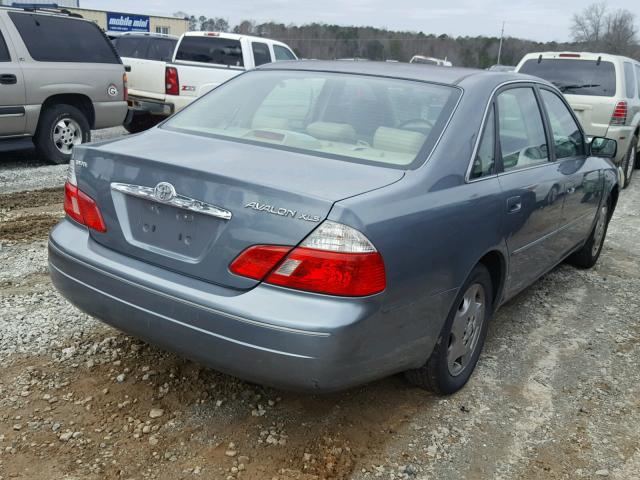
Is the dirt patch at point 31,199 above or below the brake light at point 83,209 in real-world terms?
below

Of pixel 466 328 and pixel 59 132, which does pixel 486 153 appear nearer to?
pixel 466 328

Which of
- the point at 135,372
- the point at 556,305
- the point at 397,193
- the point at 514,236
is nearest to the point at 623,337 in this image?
the point at 556,305

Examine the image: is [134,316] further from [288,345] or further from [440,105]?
[440,105]

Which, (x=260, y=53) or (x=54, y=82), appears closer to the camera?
(x=54, y=82)

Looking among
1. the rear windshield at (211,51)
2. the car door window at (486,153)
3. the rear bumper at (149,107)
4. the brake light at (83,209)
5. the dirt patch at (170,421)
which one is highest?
the rear windshield at (211,51)

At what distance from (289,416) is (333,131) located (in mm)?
1387

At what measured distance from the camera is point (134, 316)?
266 cm

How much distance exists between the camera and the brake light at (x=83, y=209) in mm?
2865

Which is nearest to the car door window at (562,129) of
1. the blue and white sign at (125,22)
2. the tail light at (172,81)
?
the tail light at (172,81)

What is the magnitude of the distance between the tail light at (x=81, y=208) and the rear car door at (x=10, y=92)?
541 cm

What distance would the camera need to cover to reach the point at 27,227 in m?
5.59

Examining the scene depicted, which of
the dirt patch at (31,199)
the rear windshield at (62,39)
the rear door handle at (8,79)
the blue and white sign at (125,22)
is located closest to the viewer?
the dirt patch at (31,199)

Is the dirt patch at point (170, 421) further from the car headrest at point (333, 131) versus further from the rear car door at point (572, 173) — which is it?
the rear car door at point (572, 173)

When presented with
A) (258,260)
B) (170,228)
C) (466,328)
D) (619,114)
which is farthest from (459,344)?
(619,114)
